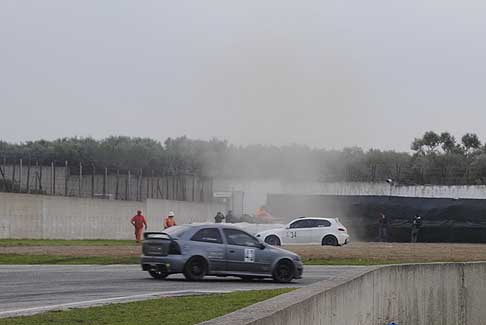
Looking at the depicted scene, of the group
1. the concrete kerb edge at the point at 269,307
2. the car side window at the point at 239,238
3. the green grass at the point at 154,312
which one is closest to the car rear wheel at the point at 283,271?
the car side window at the point at 239,238

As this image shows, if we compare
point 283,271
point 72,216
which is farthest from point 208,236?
point 72,216

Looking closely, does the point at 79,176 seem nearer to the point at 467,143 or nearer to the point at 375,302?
the point at 375,302

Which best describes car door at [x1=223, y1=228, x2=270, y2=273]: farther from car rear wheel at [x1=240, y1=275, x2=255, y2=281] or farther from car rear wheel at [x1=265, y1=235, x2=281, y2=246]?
car rear wheel at [x1=265, y1=235, x2=281, y2=246]

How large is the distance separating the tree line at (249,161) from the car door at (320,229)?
55.9 ft

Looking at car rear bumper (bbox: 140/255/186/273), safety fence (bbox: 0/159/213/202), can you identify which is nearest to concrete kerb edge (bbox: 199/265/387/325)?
car rear bumper (bbox: 140/255/186/273)

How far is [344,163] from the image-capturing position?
64312 millimetres

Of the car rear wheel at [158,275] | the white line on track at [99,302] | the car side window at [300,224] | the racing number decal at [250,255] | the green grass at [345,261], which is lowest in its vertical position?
the white line on track at [99,302]

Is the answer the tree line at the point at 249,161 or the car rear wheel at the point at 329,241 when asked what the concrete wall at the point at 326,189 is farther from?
the car rear wheel at the point at 329,241

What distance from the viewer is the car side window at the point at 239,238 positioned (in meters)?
22.3

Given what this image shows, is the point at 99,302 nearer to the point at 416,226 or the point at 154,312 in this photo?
the point at 154,312

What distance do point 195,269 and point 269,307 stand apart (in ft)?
48.8

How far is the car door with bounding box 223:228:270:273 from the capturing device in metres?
22.1

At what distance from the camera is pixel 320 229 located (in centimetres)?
4131

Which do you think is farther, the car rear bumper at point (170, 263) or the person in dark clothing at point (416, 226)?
the person in dark clothing at point (416, 226)
